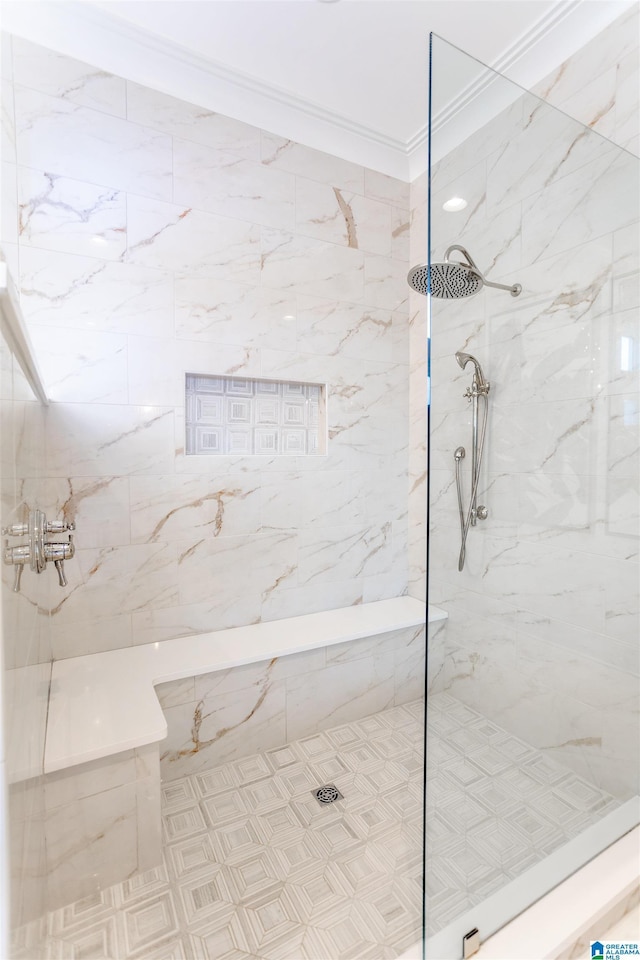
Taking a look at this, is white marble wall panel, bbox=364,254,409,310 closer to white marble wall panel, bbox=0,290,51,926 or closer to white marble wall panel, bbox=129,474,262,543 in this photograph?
white marble wall panel, bbox=129,474,262,543

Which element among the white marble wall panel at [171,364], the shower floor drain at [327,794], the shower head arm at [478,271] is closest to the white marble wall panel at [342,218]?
the white marble wall panel at [171,364]

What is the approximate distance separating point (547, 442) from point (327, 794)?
4.92 feet

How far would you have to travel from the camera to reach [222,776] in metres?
1.86

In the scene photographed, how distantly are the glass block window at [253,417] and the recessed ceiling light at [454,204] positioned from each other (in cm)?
134

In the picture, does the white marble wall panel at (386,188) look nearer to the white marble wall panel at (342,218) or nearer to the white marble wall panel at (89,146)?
the white marble wall panel at (342,218)

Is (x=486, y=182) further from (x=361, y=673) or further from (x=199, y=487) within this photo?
(x=361, y=673)

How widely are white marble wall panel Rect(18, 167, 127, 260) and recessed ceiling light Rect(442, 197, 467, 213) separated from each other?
1439 millimetres

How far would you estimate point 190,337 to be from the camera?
2.08 metres

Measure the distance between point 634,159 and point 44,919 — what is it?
2724 mm

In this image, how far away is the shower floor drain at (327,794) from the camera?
171 cm

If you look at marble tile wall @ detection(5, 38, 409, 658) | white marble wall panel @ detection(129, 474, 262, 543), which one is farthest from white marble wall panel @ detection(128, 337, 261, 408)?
white marble wall panel @ detection(129, 474, 262, 543)

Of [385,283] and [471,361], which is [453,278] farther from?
[385,283]

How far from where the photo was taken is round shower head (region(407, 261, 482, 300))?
43.5 inches

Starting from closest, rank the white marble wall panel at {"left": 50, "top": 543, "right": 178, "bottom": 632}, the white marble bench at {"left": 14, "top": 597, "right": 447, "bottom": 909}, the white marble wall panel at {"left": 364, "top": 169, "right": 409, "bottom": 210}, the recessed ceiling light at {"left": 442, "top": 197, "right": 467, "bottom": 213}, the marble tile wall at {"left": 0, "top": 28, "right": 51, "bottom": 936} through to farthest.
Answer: the marble tile wall at {"left": 0, "top": 28, "right": 51, "bottom": 936}, the recessed ceiling light at {"left": 442, "top": 197, "right": 467, "bottom": 213}, the white marble bench at {"left": 14, "top": 597, "right": 447, "bottom": 909}, the white marble wall panel at {"left": 50, "top": 543, "right": 178, "bottom": 632}, the white marble wall panel at {"left": 364, "top": 169, "right": 409, "bottom": 210}
